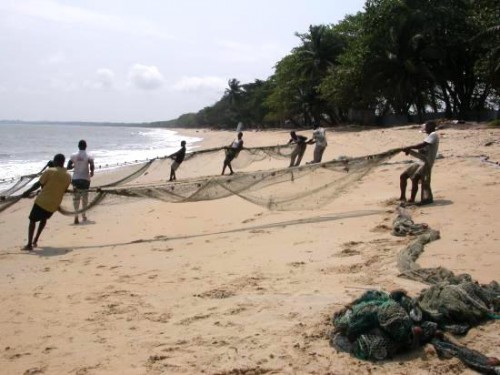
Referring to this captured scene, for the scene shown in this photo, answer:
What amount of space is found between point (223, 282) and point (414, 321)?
214cm

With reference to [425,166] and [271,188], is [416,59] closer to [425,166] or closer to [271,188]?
[425,166]

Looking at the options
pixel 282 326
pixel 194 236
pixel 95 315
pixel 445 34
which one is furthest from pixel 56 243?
pixel 445 34

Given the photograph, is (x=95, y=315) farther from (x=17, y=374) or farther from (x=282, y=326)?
(x=282, y=326)

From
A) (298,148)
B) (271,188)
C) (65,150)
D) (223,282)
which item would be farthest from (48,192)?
(65,150)

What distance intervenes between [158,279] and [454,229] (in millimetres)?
3604

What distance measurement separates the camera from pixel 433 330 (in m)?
3.26

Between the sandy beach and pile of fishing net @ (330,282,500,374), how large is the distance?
0.08m

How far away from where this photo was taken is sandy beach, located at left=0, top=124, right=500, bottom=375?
3.35 meters

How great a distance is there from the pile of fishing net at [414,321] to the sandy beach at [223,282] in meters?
0.08

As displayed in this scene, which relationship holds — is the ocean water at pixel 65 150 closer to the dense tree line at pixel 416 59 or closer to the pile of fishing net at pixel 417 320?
the pile of fishing net at pixel 417 320

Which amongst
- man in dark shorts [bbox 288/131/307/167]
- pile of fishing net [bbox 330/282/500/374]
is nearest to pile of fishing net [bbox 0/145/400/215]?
pile of fishing net [bbox 330/282/500/374]

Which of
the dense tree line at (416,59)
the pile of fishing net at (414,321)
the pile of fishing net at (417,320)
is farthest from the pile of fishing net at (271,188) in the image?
the dense tree line at (416,59)

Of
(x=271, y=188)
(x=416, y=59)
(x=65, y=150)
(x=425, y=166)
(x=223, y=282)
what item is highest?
(x=416, y=59)

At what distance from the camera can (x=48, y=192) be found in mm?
7184
